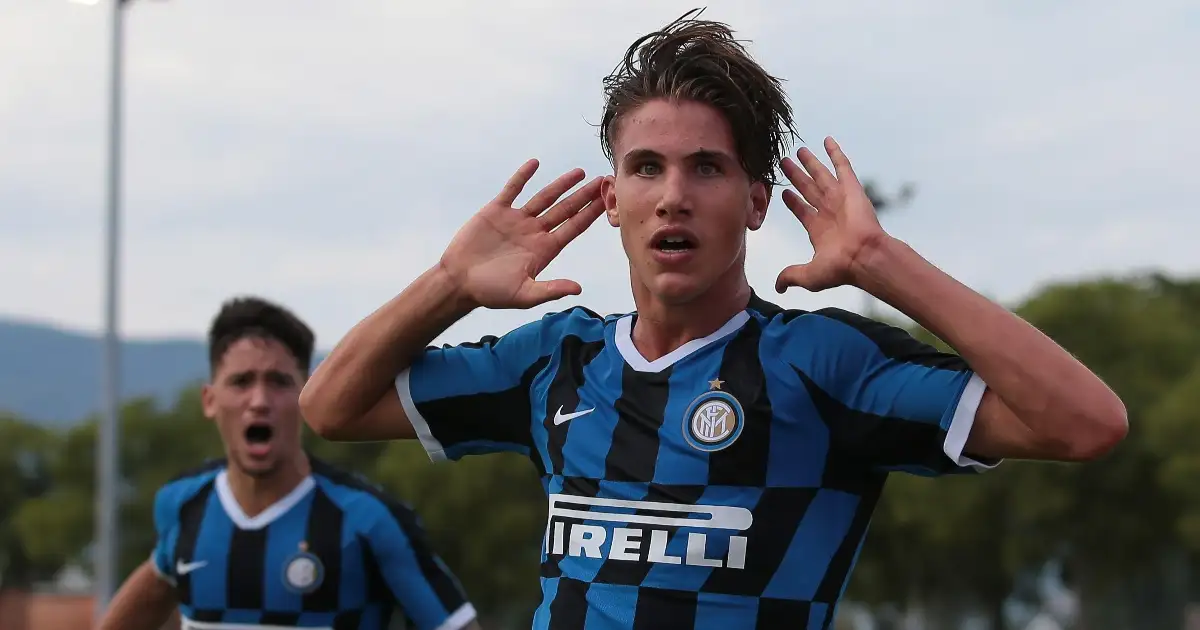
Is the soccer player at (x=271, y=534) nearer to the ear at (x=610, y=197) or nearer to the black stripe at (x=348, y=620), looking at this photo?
the black stripe at (x=348, y=620)

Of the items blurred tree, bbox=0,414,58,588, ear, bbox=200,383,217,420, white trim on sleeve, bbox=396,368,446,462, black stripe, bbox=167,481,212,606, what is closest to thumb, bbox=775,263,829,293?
white trim on sleeve, bbox=396,368,446,462

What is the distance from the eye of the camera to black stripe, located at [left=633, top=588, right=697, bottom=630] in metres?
3.90

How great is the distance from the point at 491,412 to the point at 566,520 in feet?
1.52

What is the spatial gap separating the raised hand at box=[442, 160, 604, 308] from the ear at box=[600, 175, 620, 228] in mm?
18

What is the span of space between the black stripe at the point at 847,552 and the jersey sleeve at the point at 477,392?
0.92m

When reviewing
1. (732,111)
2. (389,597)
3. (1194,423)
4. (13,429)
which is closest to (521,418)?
(732,111)

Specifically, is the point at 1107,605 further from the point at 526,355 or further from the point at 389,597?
the point at 526,355

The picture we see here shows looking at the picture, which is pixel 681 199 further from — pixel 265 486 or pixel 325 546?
pixel 265 486

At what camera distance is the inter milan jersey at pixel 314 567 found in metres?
7.06

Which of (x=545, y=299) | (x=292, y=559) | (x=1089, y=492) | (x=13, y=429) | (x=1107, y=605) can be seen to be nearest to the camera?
(x=545, y=299)

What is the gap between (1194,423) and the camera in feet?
106

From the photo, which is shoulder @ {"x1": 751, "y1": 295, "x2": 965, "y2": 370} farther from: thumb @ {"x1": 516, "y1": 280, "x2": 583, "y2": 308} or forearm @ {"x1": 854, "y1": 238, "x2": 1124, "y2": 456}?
thumb @ {"x1": 516, "y1": 280, "x2": 583, "y2": 308}

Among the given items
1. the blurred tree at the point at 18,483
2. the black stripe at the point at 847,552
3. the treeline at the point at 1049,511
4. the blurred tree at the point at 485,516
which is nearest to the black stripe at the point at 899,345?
the black stripe at the point at 847,552

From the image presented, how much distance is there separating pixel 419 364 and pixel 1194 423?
30440 millimetres
